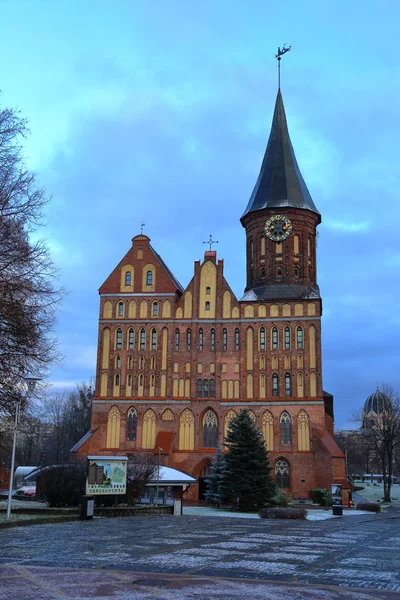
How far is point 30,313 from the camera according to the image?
63.1 ft

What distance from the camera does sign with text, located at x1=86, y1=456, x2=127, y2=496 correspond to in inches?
1086

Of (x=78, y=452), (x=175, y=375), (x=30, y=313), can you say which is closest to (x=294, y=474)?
(x=175, y=375)

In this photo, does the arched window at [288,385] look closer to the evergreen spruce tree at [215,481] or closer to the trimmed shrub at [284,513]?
the evergreen spruce tree at [215,481]

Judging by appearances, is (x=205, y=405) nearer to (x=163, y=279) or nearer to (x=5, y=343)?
(x=163, y=279)

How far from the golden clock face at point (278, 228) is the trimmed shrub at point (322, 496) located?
866 inches

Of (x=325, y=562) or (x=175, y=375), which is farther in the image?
(x=175, y=375)

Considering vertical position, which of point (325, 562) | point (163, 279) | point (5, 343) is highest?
point (163, 279)

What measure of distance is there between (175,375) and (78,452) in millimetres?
9767

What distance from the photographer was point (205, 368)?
53.1 metres

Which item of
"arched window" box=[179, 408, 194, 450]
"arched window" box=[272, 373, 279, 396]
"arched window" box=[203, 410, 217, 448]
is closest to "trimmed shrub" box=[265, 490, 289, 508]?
"arched window" box=[203, 410, 217, 448]

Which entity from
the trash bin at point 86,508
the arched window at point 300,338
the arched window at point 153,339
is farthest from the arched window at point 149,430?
the trash bin at point 86,508

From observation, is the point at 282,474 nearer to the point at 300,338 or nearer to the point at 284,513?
the point at 300,338

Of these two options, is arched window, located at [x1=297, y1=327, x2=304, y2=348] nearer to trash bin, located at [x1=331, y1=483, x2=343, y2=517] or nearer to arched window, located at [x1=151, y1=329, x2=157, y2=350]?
arched window, located at [x1=151, y1=329, x2=157, y2=350]

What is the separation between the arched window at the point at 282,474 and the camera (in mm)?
50062
